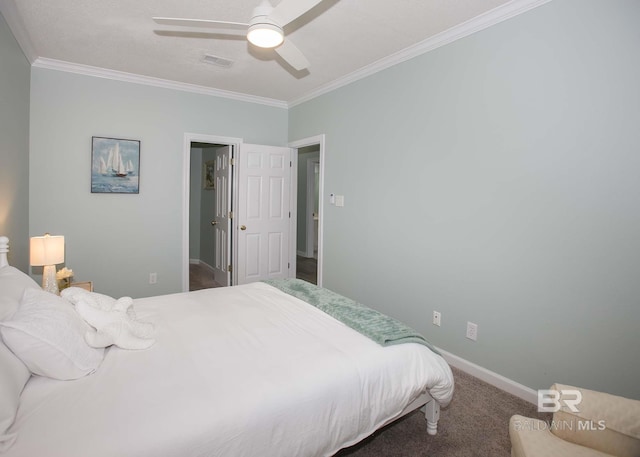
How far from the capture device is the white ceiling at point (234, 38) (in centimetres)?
238

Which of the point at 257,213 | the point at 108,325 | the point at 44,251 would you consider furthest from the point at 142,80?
the point at 108,325

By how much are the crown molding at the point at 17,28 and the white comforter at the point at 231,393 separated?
7.57 feet

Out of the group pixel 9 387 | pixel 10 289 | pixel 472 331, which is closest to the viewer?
pixel 9 387

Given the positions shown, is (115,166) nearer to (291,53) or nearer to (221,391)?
(291,53)

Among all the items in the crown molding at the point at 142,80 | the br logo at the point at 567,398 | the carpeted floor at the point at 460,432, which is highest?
the crown molding at the point at 142,80

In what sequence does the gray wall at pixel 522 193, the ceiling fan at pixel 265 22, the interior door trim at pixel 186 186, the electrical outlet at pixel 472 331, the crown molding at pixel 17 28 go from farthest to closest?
1. the interior door trim at pixel 186 186
2. the electrical outlet at pixel 472 331
3. the crown molding at pixel 17 28
4. the gray wall at pixel 522 193
5. the ceiling fan at pixel 265 22

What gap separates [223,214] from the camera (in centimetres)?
492

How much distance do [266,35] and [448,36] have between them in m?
1.54

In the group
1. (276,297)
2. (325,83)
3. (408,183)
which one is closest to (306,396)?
(276,297)

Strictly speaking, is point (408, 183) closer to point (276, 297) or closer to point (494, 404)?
point (276, 297)

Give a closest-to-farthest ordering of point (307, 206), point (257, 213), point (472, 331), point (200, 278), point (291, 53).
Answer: point (291, 53) → point (472, 331) → point (257, 213) → point (200, 278) → point (307, 206)

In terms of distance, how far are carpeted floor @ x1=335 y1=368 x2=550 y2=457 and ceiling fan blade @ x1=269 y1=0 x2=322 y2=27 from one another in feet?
7.46

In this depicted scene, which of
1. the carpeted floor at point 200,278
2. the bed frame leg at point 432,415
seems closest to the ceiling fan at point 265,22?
the bed frame leg at point 432,415
